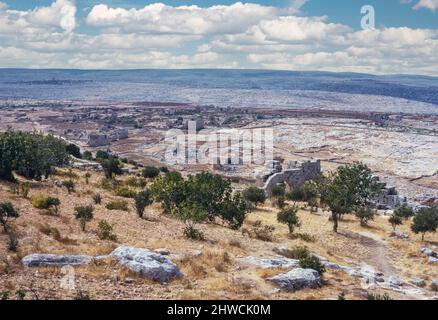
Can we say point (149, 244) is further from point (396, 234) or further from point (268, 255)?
point (396, 234)

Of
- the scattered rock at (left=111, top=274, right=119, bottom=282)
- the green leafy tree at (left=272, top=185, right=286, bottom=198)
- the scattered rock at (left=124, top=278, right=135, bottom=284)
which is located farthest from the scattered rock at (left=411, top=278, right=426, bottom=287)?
the green leafy tree at (left=272, top=185, right=286, bottom=198)

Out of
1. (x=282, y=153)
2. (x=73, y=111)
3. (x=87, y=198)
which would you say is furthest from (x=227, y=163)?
(x=73, y=111)

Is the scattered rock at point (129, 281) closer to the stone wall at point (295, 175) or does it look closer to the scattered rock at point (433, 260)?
the scattered rock at point (433, 260)

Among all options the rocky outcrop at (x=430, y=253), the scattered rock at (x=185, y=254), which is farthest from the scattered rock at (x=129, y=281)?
the rocky outcrop at (x=430, y=253)

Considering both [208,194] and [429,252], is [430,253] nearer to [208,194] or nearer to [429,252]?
[429,252]

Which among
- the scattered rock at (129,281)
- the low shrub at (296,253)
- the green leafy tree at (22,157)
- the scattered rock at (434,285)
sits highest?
the green leafy tree at (22,157)
